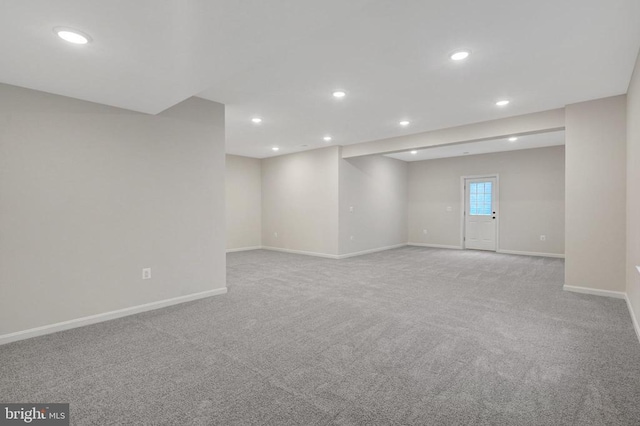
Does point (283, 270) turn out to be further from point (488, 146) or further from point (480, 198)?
point (480, 198)

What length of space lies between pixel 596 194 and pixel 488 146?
3618 mm

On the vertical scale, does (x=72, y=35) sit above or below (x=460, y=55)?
below

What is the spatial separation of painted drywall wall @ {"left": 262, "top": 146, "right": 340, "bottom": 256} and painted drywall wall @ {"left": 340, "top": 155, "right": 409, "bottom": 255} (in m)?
0.27

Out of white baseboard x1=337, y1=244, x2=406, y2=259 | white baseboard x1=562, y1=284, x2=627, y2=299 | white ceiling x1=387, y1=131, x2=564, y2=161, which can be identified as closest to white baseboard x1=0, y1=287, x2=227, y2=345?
Result: white baseboard x1=337, y1=244, x2=406, y2=259

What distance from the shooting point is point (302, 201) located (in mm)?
8141

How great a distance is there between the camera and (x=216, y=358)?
254 centimetres

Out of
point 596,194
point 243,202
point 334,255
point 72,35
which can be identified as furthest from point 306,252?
point 72,35

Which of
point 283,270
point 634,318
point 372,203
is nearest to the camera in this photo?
point 634,318

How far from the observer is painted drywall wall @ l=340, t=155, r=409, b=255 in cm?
761

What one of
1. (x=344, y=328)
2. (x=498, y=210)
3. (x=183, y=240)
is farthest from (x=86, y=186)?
(x=498, y=210)

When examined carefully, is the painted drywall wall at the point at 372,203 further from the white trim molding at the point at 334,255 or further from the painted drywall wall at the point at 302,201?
the painted drywall wall at the point at 302,201

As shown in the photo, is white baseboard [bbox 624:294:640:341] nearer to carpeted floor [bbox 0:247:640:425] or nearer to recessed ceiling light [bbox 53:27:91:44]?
carpeted floor [bbox 0:247:640:425]

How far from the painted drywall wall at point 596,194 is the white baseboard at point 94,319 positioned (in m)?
5.17

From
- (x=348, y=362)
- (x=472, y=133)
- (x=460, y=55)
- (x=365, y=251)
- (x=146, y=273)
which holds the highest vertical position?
(x=460, y=55)
